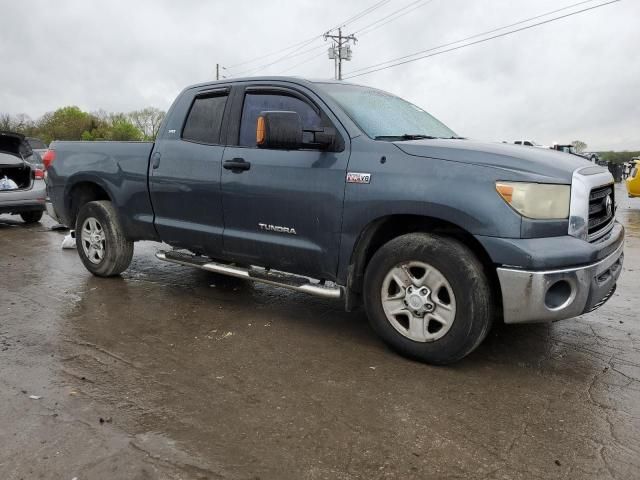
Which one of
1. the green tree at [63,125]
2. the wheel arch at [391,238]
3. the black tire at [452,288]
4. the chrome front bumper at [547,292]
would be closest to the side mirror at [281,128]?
the wheel arch at [391,238]

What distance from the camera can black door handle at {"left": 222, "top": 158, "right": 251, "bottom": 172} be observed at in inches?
170

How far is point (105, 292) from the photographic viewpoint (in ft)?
17.6

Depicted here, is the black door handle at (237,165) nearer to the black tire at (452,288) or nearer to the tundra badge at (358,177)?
the tundra badge at (358,177)

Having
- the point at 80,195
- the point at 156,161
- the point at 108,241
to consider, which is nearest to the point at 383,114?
the point at 156,161

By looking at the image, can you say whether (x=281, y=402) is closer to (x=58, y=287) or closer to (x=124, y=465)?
(x=124, y=465)

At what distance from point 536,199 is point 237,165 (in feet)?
7.33

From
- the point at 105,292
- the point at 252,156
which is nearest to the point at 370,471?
the point at 252,156

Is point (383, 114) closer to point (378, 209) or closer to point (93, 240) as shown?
point (378, 209)

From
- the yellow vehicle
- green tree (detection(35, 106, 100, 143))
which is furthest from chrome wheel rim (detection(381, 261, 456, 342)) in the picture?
green tree (detection(35, 106, 100, 143))

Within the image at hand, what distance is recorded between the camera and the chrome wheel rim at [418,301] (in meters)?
3.44

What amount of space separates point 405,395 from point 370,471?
790 millimetres

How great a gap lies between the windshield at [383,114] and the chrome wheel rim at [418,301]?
1.00 metres

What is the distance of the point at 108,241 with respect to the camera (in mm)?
5590

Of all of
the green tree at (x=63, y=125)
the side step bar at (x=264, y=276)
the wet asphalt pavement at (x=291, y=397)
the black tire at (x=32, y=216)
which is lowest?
the wet asphalt pavement at (x=291, y=397)
